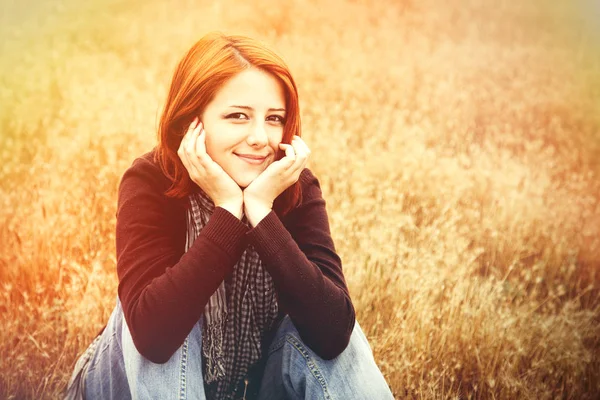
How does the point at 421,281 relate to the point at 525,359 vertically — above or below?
above

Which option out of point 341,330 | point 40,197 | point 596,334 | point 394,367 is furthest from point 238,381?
point 596,334

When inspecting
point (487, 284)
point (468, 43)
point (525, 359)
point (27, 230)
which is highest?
point (468, 43)

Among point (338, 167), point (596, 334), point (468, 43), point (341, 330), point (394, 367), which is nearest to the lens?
point (341, 330)

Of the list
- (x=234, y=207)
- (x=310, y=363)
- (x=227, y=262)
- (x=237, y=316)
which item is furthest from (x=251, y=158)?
(x=310, y=363)

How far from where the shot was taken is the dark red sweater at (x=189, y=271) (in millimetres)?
1542

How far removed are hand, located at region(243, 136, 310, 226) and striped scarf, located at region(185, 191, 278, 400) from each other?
20 cm

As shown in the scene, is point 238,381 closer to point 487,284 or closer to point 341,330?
point 341,330

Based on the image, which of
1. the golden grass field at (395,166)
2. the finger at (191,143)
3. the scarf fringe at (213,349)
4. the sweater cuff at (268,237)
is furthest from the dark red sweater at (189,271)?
the golden grass field at (395,166)

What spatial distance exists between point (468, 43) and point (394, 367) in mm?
1714

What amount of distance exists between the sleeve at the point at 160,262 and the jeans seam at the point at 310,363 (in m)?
0.29

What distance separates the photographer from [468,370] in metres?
2.45

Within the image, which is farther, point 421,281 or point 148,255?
point 421,281

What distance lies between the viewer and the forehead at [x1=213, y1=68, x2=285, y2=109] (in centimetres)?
172

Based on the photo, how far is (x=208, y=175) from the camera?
171 cm
